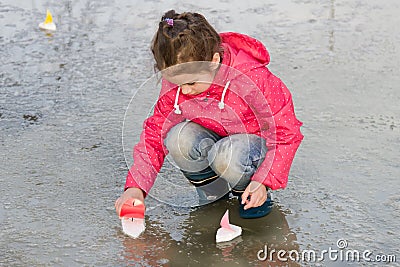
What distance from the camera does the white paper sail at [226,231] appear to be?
2.55 meters

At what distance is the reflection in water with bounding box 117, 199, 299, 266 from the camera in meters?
2.44

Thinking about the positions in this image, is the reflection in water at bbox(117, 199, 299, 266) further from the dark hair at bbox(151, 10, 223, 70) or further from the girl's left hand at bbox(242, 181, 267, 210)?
the dark hair at bbox(151, 10, 223, 70)

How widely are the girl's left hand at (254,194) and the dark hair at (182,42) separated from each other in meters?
0.50

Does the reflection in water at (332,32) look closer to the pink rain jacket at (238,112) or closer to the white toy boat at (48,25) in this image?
the pink rain jacket at (238,112)

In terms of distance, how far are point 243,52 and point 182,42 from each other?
0.36 meters

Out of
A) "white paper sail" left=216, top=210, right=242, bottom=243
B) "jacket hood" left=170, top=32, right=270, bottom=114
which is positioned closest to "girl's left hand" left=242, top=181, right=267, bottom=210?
"white paper sail" left=216, top=210, right=242, bottom=243

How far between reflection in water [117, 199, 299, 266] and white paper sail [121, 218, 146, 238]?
1.0 inches

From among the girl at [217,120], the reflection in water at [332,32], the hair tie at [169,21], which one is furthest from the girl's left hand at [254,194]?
the reflection in water at [332,32]

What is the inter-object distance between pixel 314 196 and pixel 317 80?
1.33m

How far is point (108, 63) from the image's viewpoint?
444 cm

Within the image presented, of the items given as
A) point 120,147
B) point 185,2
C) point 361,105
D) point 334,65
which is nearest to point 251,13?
point 185,2

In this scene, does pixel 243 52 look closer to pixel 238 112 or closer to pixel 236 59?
pixel 236 59

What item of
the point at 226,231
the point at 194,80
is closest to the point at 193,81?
the point at 194,80

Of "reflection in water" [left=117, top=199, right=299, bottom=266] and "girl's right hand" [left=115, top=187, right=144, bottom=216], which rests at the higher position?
"girl's right hand" [left=115, top=187, right=144, bottom=216]
